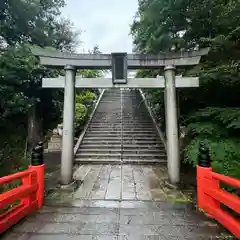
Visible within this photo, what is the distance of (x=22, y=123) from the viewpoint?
9.65 m

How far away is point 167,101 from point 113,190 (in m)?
2.51

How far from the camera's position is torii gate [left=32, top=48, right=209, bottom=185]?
4926 mm

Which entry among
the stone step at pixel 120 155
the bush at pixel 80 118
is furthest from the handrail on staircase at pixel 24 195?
the bush at pixel 80 118

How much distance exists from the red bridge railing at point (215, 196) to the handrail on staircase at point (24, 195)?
2926 millimetres

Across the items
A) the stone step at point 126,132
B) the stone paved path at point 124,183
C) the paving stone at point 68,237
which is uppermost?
the stone step at point 126,132

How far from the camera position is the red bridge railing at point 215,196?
9.07 ft

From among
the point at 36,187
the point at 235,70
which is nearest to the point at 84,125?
the point at 36,187

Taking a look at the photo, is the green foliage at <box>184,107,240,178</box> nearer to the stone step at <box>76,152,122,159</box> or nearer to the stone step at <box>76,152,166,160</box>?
the stone step at <box>76,152,166,160</box>

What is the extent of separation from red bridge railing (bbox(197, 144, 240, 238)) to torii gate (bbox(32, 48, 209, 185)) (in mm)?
1286

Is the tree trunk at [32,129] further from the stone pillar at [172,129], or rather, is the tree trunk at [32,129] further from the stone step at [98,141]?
the stone pillar at [172,129]

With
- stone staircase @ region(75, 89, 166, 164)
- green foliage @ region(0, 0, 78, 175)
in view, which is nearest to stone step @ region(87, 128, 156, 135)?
stone staircase @ region(75, 89, 166, 164)

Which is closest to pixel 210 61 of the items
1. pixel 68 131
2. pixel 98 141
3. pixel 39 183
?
pixel 68 131

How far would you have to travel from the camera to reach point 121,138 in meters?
8.98

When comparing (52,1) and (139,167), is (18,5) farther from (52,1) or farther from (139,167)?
(139,167)
